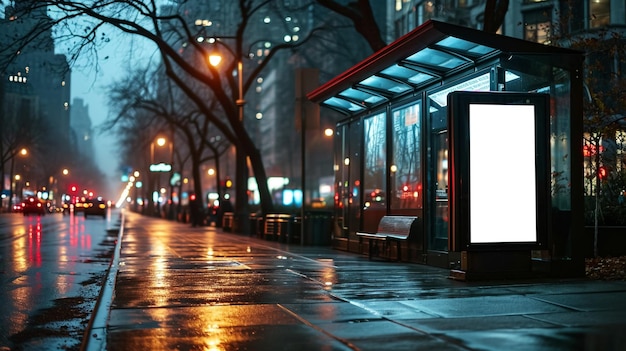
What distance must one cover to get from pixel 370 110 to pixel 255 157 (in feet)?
50.5

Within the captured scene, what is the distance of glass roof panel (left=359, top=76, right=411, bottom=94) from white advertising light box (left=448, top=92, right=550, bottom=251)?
4.52 m

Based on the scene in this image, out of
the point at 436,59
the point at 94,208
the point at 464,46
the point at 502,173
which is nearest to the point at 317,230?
the point at 436,59

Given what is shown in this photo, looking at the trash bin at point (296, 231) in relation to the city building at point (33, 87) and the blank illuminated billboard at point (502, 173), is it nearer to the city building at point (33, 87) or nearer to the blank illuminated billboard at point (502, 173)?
the city building at point (33, 87)

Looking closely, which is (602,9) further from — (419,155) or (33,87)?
(419,155)

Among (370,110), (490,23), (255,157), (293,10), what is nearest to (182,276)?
(370,110)

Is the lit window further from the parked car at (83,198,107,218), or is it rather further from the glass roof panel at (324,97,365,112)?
the parked car at (83,198,107,218)

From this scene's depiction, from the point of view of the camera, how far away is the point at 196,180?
57188mm

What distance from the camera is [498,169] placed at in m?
12.5

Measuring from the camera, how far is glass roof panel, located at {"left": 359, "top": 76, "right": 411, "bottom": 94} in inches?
670

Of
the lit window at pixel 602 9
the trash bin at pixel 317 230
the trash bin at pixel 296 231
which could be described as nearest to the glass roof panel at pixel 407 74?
the trash bin at pixel 317 230

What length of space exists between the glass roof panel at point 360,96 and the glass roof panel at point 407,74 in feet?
6.67

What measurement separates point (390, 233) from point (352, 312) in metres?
7.95

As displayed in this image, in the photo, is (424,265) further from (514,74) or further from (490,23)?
(490,23)

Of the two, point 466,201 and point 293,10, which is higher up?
point 293,10
